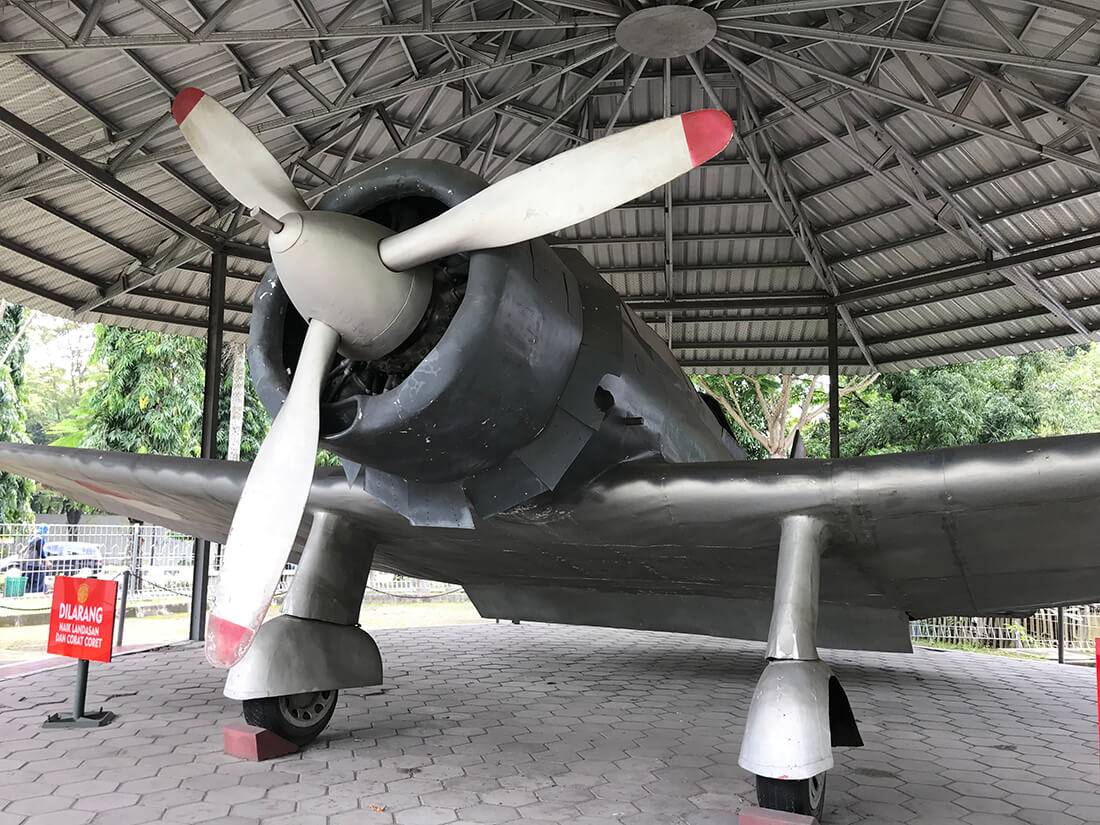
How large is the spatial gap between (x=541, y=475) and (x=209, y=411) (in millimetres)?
8036

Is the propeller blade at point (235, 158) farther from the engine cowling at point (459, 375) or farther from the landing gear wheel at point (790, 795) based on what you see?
the landing gear wheel at point (790, 795)

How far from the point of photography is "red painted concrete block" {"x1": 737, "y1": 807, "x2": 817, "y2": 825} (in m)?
3.61

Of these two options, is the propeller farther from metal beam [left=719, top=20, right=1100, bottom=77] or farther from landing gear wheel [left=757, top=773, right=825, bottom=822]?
metal beam [left=719, top=20, right=1100, bottom=77]

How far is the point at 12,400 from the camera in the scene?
26.1 metres

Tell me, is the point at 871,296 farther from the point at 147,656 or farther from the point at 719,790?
the point at 147,656

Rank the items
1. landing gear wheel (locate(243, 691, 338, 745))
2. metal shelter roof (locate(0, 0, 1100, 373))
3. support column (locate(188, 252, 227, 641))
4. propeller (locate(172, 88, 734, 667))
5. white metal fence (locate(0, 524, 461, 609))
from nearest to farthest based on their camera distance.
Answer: propeller (locate(172, 88, 734, 667))
landing gear wheel (locate(243, 691, 338, 745))
metal shelter roof (locate(0, 0, 1100, 373))
support column (locate(188, 252, 227, 641))
white metal fence (locate(0, 524, 461, 609))

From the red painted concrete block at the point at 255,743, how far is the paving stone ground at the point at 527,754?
0.26ft

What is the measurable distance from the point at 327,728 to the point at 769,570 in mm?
3242

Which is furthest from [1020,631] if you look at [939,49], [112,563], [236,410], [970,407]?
[236,410]

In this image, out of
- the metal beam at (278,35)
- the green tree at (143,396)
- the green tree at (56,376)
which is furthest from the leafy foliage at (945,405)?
the green tree at (56,376)

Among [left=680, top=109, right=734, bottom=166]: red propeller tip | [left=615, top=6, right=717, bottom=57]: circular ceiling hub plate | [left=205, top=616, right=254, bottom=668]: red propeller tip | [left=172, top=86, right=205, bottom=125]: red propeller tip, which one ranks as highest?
[left=615, top=6, right=717, bottom=57]: circular ceiling hub plate

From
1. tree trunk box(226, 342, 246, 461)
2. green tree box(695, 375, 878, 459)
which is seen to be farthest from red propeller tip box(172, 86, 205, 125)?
tree trunk box(226, 342, 246, 461)

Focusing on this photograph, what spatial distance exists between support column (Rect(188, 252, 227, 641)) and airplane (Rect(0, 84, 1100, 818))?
5.22 metres

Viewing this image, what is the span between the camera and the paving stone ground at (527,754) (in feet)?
13.1
